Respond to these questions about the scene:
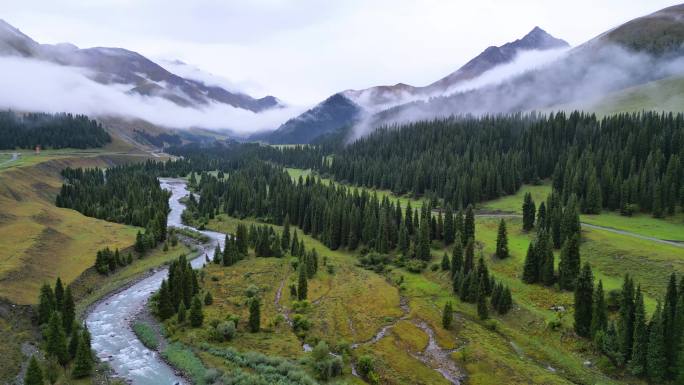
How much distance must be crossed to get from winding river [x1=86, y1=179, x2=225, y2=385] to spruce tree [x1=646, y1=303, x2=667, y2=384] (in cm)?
5541

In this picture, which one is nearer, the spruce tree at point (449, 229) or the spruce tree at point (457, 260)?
the spruce tree at point (457, 260)

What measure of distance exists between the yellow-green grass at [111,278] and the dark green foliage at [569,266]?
79.3 meters

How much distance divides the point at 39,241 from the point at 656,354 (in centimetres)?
10223

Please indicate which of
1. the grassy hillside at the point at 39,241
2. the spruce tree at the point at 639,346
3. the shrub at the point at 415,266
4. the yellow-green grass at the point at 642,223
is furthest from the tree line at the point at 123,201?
the yellow-green grass at the point at 642,223

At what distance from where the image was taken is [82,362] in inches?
1982

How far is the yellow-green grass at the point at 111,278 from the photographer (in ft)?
254

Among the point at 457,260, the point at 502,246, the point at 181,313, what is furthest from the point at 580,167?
the point at 181,313

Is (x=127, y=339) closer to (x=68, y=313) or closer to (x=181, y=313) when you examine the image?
(x=181, y=313)

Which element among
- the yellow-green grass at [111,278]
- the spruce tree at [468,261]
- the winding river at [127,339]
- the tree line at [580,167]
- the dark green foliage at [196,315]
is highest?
the tree line at [580,167]

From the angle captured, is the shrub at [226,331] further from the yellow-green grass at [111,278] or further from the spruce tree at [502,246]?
the spruce tree at [502,246]

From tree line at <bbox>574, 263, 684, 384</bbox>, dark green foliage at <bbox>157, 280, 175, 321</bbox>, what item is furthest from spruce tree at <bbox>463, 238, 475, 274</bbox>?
dark green foliage at <bbox>157, 280, 175, 321</bbox>

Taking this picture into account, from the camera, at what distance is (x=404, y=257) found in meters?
109

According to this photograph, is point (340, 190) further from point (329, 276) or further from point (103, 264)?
point (103, 264)

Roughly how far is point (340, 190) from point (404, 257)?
52.0 m
